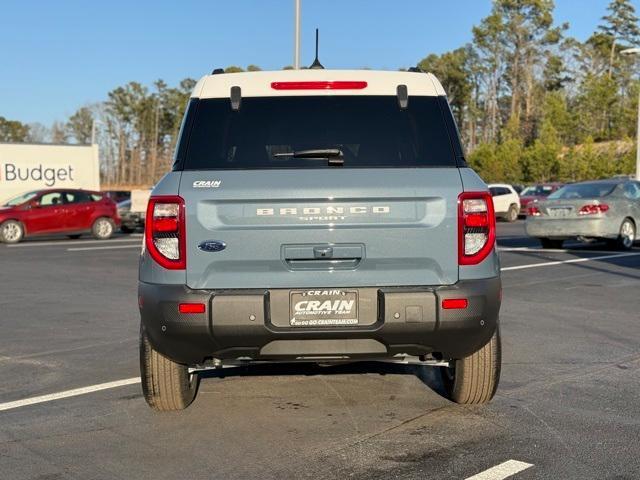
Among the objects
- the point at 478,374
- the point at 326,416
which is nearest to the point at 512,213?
the point at 478,374

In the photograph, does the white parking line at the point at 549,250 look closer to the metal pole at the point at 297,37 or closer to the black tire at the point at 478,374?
the metal pole at the point at 297,37

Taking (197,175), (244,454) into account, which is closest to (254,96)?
(197,175)

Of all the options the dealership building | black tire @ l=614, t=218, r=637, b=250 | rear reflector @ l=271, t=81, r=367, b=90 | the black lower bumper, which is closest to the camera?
the black lower bumper

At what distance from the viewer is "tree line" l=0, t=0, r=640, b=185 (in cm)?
5969

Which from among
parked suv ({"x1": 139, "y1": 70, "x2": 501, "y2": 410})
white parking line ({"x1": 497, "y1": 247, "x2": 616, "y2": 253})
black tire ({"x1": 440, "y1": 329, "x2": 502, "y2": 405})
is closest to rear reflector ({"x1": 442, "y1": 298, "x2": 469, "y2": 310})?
parked suv ({"x1": 139, "y1": 70, "x2": 501, "y2": 410})

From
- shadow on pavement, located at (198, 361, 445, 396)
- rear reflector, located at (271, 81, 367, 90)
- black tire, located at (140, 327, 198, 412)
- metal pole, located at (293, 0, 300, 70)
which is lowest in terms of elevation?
shadow on pavement, located at (198, 361, 445, 396)

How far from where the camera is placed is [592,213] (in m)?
17.4

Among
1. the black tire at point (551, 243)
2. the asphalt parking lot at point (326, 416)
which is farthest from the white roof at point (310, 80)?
the black tire at point (551, 243)

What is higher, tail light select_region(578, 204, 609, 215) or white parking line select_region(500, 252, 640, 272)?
tail light select_region(578, 204, 609, 215)

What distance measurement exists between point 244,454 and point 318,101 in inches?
80.8

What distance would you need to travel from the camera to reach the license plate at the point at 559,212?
1772 centimetres

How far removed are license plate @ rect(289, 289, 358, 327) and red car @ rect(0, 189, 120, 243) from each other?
838 inches

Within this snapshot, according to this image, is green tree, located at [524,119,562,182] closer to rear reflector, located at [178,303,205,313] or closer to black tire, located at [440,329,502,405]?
black tire, located at [440,329,502,405]

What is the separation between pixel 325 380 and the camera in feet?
20.6
